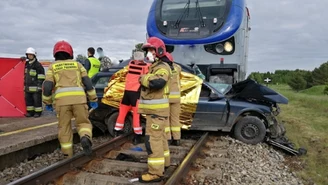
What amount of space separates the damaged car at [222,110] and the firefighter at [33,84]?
2.03m

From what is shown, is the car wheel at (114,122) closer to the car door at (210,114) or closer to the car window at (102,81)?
the car window at (102,81)

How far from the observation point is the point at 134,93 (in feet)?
19.3

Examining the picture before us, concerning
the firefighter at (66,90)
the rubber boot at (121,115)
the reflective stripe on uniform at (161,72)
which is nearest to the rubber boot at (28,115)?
the rubber boot at (121,115)

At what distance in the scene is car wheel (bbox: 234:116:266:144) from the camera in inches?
247

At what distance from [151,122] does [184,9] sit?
5465mm

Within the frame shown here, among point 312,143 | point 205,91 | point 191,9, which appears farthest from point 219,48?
point 312,143

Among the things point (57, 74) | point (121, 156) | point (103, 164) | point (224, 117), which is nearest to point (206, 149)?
point (224, 117)

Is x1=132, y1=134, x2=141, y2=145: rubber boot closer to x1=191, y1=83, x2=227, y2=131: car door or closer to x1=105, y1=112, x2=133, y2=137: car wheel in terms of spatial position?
x1=105, y1=112, x2=133, y2=137: car wheel

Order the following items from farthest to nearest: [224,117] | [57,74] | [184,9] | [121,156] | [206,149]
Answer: [184,9] → [224,117] → [206,149] → [121,156] → [57,74]

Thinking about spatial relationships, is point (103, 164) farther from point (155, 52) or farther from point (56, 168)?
point (155, 52)

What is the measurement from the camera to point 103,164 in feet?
14.8

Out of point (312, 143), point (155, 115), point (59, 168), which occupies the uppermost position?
point (155, 115)

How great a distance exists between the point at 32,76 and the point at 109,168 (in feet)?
14.6

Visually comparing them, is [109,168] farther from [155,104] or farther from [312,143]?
[312,143]
